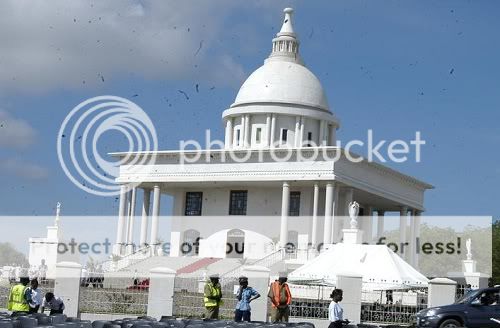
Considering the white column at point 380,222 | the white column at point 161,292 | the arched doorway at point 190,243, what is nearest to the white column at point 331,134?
the white column at point 380,222

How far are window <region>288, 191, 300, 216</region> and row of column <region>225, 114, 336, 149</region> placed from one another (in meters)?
4.08

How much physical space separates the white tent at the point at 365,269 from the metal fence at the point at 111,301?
5.15 m

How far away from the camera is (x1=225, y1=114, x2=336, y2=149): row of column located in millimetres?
63594

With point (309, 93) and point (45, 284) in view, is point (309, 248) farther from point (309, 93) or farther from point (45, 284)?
point (45, 284)

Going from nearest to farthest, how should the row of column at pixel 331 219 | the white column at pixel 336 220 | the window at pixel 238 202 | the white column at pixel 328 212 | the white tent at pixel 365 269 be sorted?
the white tent at pixel 365 269
the white column at pixel 328 212
the row of column at pixel 331 219
the white column at pixel 336 220
the window at pixel 238 202

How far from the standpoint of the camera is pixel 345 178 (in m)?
57.1

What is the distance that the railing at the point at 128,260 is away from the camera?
5794cm

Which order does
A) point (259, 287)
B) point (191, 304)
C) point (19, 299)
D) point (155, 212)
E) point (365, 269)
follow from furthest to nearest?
point (155, 212), point (191, 304), point (365, 269), point (259, 287), point (19, 299)

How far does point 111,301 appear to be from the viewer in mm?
29422

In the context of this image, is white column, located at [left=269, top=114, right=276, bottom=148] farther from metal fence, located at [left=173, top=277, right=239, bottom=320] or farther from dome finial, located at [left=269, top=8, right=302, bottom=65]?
metal fence, located at [left=173, top=277, right=239, bottom=320]

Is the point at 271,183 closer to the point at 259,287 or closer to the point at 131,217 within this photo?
the point at 131,217

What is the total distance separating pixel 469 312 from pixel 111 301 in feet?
38.6

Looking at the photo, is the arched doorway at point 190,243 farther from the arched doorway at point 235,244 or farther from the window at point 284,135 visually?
the window at point 284,135

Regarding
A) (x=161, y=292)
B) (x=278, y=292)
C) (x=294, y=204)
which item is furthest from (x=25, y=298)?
(x=294, y=204)
